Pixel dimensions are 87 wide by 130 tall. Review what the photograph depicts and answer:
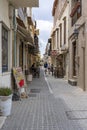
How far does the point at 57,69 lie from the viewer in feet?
130

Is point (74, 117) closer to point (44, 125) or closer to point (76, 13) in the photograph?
point (44, 125)

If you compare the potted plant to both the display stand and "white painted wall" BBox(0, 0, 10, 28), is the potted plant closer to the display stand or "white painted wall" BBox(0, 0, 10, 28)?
"white painted wall" BBox(0, 0, 10, 28)

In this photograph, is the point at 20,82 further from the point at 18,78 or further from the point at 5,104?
the point at 5,104

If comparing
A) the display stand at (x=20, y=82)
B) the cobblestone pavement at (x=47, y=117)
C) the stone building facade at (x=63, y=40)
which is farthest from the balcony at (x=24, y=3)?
the stone building facade at (x=63, y=40)

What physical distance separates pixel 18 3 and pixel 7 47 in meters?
2.14

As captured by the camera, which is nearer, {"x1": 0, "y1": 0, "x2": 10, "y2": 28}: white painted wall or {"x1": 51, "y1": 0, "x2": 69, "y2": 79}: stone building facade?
{"x1": 0, "y1": 0, "x2": 10, "y2": 28}: white painted wall

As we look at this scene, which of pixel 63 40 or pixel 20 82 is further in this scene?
pixel 63 40

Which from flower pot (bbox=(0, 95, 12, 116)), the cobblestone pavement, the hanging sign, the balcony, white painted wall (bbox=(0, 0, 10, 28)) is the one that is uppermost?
the balcony

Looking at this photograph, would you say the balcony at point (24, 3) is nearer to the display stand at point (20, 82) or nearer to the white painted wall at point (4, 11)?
the white painted wall at point (4, 11)

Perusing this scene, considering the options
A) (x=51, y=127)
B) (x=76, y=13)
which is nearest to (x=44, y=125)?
(x=51, y=127)

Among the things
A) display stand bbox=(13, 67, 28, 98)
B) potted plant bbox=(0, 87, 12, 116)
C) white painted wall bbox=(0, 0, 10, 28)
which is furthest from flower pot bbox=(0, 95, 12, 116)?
display stand bbox=(13, 67, 28, 98)

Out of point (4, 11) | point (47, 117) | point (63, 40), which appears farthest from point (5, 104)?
point (63, 40)

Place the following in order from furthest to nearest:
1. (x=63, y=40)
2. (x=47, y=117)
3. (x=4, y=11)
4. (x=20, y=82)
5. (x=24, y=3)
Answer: (x=63, y=40), (x=24, y=3), (x=20, y=82), (x=4, y=11), (x=47, y=117)

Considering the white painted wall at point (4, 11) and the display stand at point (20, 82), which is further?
the display stand at point (20, 82)
